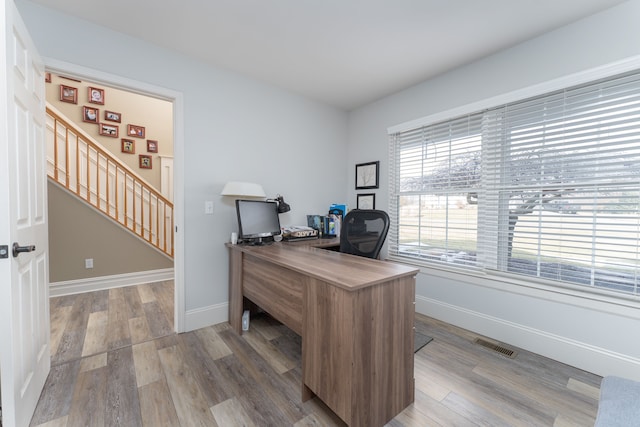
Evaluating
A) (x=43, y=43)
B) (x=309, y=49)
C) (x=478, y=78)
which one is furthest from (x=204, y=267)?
(x=478, y=78)

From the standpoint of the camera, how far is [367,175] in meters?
3.39

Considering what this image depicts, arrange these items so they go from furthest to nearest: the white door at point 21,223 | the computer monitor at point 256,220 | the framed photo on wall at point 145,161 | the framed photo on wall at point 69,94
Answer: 1. the framed photo on wall at point 145,161
2. the framed photo on wall at point 69,94
3. the computer monitor at point 256,220
4. the white door at point 21,223

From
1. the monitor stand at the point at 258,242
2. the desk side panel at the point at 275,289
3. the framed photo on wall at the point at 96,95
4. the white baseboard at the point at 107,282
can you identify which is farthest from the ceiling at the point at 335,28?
the white baseboard at the point at 107,282

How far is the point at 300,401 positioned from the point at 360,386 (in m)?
0.50

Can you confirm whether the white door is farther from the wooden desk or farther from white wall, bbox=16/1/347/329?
the wooden desk

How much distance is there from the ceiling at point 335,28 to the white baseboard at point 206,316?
92.0 inches

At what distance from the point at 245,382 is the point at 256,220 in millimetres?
1288

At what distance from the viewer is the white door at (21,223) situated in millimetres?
1146

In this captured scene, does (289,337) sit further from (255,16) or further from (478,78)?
(478,78)

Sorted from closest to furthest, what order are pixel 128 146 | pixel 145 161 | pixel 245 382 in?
pixel 245 382
pixel 128 146
pixel 145 161

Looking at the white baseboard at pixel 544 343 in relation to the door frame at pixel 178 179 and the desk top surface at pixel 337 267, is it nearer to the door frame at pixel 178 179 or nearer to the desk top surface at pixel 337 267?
the desk top surface at pixel 337 267

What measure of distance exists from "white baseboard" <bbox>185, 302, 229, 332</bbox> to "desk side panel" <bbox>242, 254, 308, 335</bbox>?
45cm

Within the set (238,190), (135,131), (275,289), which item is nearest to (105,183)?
(135,131)

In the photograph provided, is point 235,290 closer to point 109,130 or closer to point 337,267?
point 337,267
